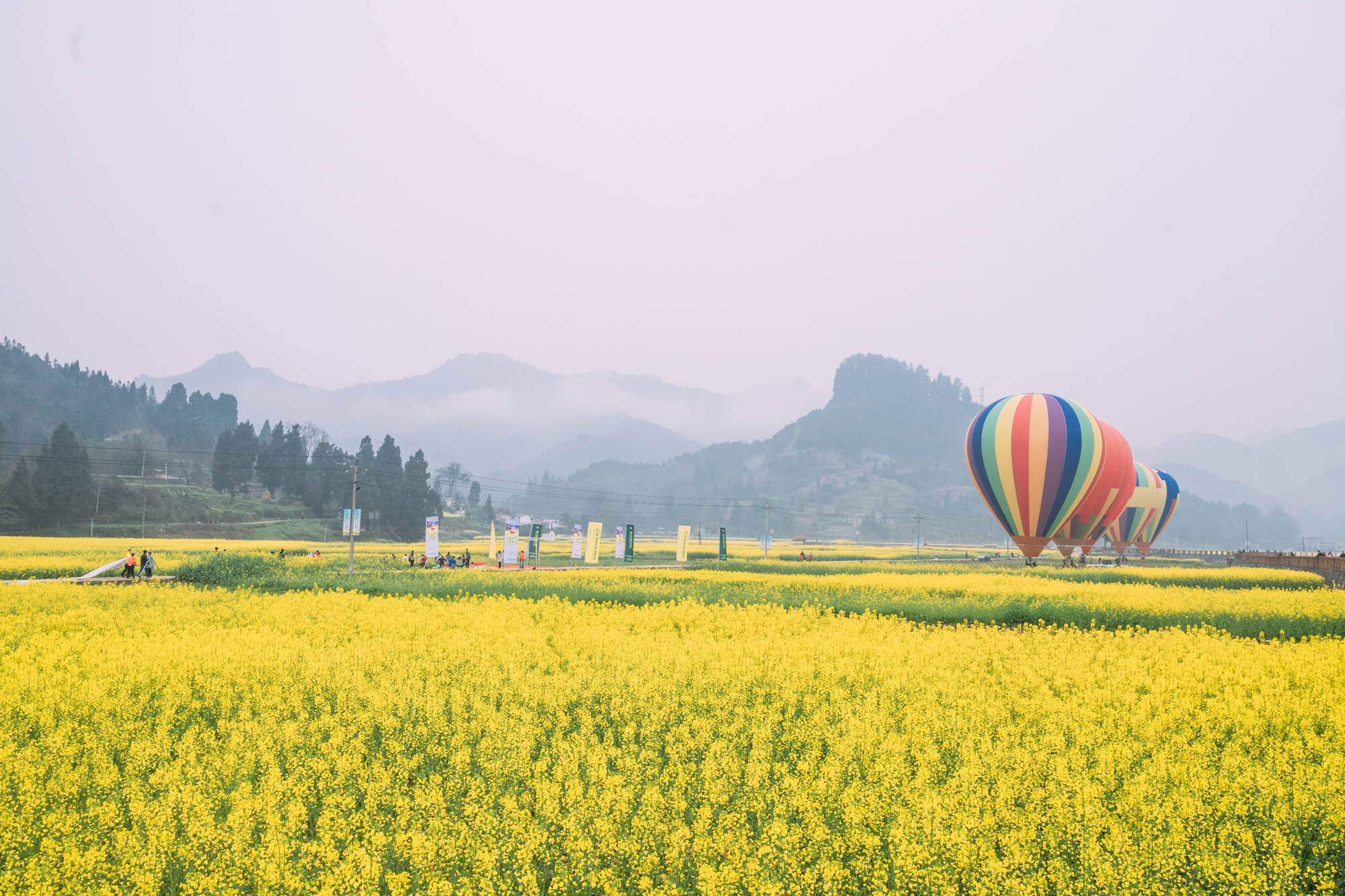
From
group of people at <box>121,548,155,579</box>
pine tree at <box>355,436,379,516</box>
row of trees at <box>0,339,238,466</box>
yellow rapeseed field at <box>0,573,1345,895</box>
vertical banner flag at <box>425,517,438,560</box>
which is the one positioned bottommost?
group of people at <box>121,548,155,579</box>

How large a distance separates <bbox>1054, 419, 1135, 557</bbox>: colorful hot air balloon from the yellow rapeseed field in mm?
35690

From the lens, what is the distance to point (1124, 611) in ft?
88.2

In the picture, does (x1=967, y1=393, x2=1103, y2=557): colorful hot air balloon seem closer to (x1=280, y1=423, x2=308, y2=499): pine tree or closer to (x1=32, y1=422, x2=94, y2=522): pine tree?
(x1=32, y1=422, x2=94, y2=522): pine tree

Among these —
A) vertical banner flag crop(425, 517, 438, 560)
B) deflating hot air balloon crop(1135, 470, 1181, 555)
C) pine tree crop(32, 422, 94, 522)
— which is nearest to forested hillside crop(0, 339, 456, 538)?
pine tree crop(32, 422, 94, 522)

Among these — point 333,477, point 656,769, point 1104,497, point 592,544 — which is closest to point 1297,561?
Result: point 1104,497

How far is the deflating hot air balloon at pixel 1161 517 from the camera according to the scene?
89.4 meters

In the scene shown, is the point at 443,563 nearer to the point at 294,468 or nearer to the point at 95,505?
the point at 95,505

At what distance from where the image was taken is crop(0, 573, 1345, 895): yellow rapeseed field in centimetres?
672

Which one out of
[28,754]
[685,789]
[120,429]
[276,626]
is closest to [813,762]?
[685,789]

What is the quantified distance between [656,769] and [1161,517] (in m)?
103

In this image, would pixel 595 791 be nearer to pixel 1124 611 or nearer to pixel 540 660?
pixel 540 660

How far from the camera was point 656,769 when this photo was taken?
9328 millimetres

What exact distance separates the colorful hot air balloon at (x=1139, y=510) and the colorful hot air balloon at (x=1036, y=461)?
144ft

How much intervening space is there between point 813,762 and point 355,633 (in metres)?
14.4
